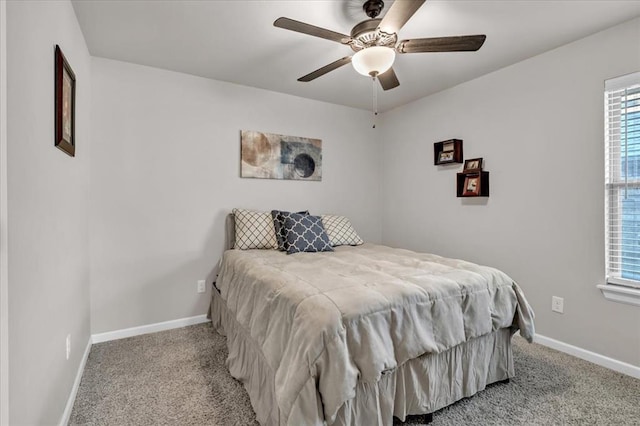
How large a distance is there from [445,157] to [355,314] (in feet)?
8.20

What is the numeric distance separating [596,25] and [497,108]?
2.83 feet

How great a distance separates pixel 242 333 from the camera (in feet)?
6.90

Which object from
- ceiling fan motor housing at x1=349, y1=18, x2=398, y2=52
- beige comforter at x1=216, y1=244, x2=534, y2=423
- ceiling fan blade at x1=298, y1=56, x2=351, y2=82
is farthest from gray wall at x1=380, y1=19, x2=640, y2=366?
ceiling fan blade at x1=298, y1=56, x2=351, y2=82

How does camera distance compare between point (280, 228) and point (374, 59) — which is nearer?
point (374, 59)

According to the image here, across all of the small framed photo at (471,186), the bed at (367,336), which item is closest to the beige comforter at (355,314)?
the bed at (367,336)

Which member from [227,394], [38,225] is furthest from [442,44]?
[227,394]

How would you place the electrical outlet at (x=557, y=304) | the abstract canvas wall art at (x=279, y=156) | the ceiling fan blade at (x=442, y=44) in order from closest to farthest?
the ceiling fan blade at (x=442, y=44), the electrical outlet at (x=557, y=304), the abstract canvas wall art at (x=279, y=156)

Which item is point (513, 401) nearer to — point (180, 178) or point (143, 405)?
point (143, 405)

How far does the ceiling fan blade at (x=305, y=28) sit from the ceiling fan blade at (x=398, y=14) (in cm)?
25

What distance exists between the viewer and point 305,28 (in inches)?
66.9

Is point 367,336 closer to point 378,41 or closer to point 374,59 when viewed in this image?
point 374,59

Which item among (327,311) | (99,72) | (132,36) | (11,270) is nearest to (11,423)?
(11,270)

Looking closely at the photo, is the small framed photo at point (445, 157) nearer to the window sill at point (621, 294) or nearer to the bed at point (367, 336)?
the bed at point (367, 336)

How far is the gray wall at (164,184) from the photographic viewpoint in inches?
106
